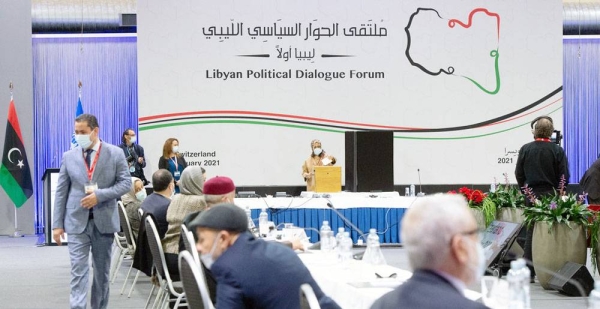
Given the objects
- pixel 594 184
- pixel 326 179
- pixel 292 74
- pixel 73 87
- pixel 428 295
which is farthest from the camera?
pixel 73 87

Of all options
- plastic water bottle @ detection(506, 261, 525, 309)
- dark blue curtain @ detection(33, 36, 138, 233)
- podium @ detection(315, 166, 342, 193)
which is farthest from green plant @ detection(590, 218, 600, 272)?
dark blue curtain @ detection(33, 36, 138, 233)

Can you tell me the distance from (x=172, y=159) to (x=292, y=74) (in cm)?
229

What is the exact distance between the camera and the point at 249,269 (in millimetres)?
2980

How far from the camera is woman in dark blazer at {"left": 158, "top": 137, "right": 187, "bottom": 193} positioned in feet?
41.8

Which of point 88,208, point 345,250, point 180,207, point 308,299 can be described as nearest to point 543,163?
point 180,207

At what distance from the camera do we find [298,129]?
1387 cm

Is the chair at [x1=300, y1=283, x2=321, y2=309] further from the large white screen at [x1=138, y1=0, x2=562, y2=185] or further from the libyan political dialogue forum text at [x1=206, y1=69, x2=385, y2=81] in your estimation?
the libyan political dialogue forum text at [x1=206, y1=69, x2=385, y2=81]

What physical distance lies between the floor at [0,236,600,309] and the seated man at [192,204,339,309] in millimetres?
3575

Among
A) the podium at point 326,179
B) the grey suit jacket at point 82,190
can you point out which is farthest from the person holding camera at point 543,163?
the grey suit jacket at point 82,190

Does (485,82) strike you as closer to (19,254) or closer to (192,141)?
(192,141)

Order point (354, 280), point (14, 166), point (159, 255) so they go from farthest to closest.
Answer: point (14, 166) → point (159, 255) → point (354, 280)

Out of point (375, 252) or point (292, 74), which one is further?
point (292, 74)

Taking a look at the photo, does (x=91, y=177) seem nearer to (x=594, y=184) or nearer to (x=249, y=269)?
(x=249, y=269)

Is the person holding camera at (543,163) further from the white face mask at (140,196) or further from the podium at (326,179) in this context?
the white face mask at (140,196)
